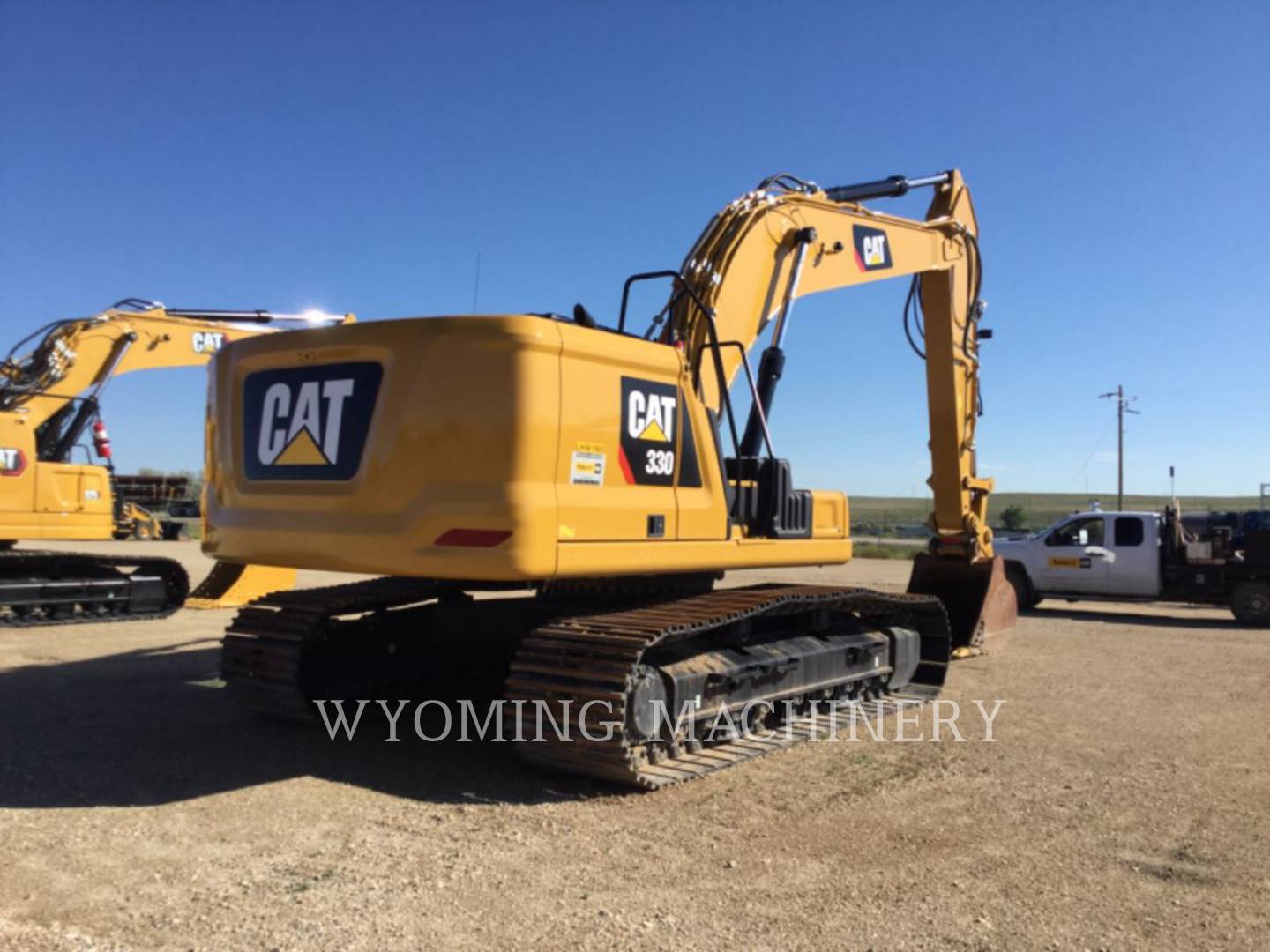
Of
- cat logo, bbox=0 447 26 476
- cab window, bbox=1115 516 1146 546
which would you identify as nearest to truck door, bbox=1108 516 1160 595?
cab window, bbox=1115 516 1146 546

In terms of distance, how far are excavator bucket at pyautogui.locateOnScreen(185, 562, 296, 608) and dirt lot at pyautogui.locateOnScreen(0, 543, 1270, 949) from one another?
18.7 ft

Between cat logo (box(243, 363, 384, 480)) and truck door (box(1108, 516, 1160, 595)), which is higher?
cat logo (box(243, 363, 384, 480))

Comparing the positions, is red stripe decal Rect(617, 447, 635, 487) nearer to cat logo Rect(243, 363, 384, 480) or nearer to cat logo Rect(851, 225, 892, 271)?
cat logo Rect(243, 363, 384, 480)

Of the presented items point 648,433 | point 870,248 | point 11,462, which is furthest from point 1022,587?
point 11,462

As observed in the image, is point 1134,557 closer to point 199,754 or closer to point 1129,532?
point 1129,532

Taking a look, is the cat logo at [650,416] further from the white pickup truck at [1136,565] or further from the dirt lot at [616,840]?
the white pickup truck at [1136,565]

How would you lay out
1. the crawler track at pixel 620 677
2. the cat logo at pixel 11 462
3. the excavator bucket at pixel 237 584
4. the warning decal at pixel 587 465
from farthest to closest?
the excavator bucket at pixel 237 584
the cat logo at pixel 11 462
the warning decal at pixel 587 465
the crawler track at pixel 620 677

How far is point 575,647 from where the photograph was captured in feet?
19.0

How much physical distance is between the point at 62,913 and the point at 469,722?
365 centimetres

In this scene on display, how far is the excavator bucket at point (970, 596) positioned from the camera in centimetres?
1091

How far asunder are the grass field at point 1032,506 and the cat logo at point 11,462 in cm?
5166

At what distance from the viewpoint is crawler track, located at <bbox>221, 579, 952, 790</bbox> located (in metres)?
5.64

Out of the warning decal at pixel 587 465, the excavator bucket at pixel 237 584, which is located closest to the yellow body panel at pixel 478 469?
the warning decal at pixel 587 465

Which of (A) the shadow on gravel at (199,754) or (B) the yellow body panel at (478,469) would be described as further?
(A) the shadow on gravel at (199,754)
